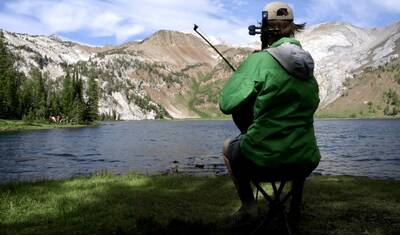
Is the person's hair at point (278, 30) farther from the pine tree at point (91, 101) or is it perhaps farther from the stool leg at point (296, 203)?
the pine tree at point (91, 101)

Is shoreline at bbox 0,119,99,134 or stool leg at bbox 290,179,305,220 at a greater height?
stool leg at bbox 290,179,305,220

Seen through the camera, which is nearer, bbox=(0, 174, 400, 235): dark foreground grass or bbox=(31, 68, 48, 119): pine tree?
bbox=(0, 174, 400, 235): dark foreground grass

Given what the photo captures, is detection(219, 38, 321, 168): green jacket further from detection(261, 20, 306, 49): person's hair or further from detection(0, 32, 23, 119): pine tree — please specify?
detection(0, 32, 23, 119): pine tree

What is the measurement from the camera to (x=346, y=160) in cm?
5025

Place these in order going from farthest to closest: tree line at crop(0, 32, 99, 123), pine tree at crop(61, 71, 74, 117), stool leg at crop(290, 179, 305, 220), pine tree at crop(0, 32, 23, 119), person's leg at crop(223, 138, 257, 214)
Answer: pine tree at crop(61, 71, 74, 117), tree line at crop(0, 32, 99, 123), pine tree at crop(0, 32, 23, 119), stool leg at crop(290, 179, 305, 220), person's leg at crop(223, 138, 257, 214)

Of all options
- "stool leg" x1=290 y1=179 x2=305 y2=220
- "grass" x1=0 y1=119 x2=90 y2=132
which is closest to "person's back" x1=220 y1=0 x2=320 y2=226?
"stool leg" x1=290 y1=179 x2=305 y2=220

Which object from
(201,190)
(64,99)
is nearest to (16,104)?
(64,99)

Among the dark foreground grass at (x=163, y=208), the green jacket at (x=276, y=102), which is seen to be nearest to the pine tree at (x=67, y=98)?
the dark foreground grass at (x=163, y=208)

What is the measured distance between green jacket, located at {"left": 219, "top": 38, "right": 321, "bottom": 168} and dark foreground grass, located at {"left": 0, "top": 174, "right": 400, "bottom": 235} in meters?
2.88

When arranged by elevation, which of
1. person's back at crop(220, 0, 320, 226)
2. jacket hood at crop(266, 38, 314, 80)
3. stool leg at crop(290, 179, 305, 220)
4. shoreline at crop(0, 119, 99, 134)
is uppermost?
jacket hood at crop(266, 38, 314, 80)

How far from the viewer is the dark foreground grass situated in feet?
30.5

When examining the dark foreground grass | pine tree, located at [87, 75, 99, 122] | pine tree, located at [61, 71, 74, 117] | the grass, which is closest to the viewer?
the dark foreground grass

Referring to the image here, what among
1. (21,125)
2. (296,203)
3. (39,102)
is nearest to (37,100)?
(39,102)

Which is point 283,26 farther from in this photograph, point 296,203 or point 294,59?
point 296,203
